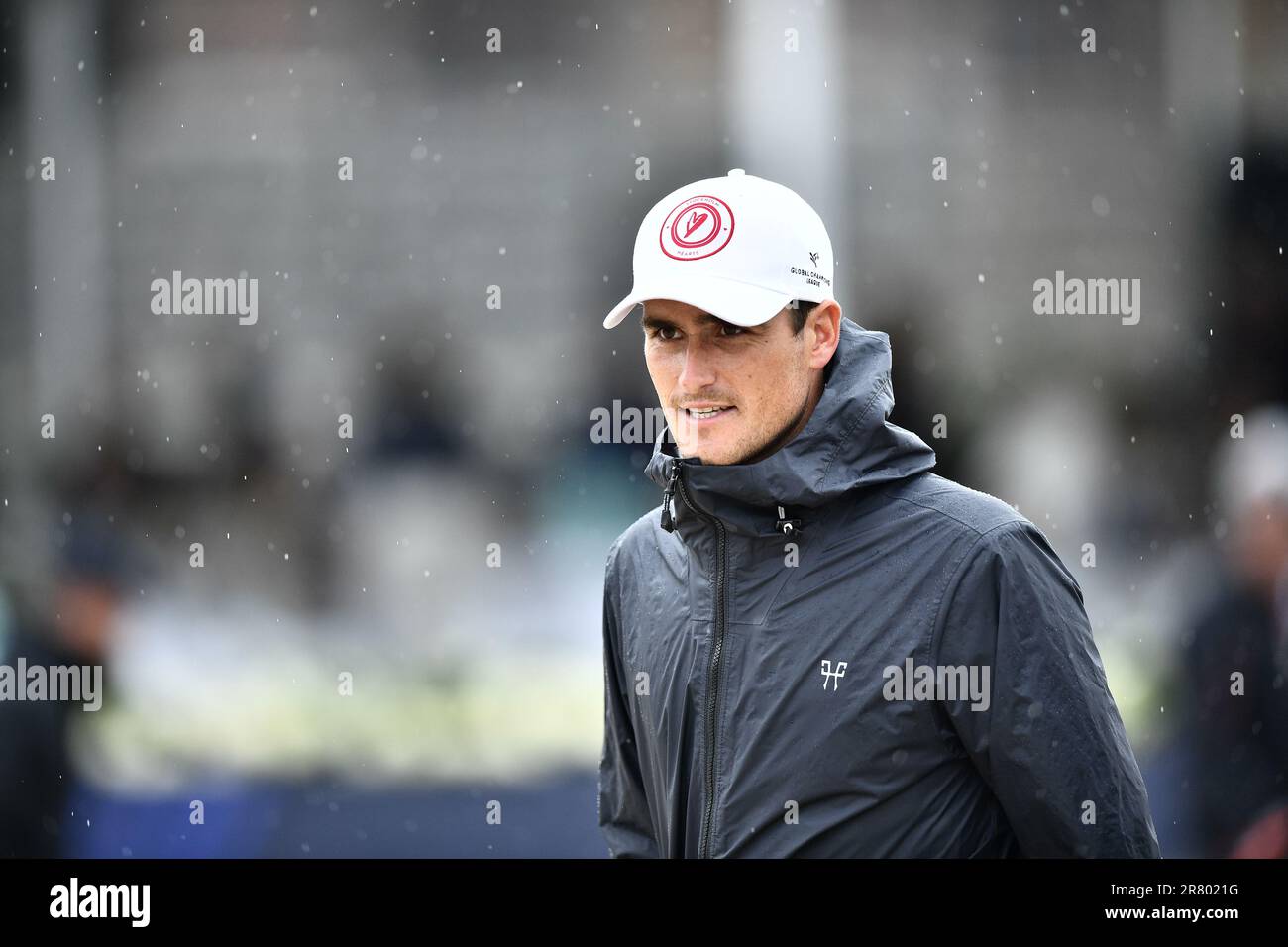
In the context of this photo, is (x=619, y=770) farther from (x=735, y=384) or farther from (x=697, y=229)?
(x=697, y=229)

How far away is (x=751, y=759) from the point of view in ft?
5.50

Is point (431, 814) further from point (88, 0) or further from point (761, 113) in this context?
point (88, 0)

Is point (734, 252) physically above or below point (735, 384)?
above

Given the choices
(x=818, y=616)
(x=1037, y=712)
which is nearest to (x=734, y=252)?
(x=818, y=616)

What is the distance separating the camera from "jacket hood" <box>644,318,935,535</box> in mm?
1714

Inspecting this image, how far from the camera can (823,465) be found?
1.72 meters

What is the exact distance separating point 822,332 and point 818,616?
1.35ft

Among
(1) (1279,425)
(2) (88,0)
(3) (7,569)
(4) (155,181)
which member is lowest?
(3) (7,569)

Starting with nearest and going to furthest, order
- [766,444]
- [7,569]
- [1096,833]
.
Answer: [1096,833] → [766,444] → [7,569]

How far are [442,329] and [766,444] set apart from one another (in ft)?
14.0

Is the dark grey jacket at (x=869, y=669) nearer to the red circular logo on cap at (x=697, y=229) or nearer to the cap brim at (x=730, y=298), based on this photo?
the cap brim at (x=730, y=298)

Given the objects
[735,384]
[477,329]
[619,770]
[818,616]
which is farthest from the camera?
[477,329]

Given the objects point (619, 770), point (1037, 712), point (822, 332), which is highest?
point (822, 332)

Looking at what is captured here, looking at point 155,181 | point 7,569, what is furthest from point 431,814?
point 155,181
